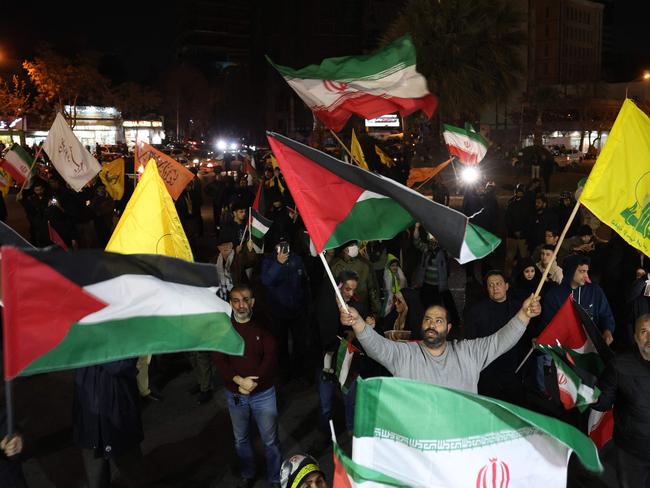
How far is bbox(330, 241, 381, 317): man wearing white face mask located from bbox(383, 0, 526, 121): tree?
22610 mm

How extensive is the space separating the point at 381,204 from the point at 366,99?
11.3ft

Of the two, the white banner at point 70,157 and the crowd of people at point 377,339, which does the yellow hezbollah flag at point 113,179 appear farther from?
the crowd of people at point 377,339

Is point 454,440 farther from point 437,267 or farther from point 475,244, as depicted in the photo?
point 437,267

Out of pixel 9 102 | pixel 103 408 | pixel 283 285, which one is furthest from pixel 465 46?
pixel 9 102

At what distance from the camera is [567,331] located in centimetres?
531

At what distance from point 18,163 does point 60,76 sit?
41690 mm

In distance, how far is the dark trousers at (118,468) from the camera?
16.1 ft

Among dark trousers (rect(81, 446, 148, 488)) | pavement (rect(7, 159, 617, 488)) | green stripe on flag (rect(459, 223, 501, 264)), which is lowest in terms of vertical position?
pavement (rect(7, 159, 617, 488))

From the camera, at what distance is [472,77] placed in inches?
1130

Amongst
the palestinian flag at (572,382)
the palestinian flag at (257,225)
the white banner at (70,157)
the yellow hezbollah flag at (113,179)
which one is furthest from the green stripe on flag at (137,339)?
the yellow hezbollah flag at (113,179)

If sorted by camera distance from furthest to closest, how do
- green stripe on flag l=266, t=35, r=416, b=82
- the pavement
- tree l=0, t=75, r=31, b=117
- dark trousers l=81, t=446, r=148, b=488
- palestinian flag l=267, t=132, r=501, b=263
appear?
1. tree l=0, t=75, r=31, b=117
2. green stripe on flag l=266, t=35, r=416, b=82
3. the pavement
4. dark trousers l=81, t=446, r=148, b=488
5. palestinian flag l=267, t=132, r=501, b=263

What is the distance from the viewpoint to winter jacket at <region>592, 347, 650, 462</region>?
4344 mm

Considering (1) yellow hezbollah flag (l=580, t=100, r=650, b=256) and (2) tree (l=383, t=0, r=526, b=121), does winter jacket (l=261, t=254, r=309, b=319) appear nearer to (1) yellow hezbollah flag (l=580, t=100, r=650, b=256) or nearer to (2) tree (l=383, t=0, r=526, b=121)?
(1) yellow hezbollah flag (l=580, t=100, r=650, b=256)

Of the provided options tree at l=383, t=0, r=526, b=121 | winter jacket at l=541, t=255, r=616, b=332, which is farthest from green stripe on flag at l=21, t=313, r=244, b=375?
tree at l=383, t=0, r=526, b=121
